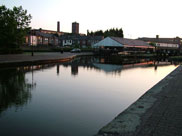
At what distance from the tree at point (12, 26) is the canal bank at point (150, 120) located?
31748 millimetres

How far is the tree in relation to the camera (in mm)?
34875

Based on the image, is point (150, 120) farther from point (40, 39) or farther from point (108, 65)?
point (40, 39)

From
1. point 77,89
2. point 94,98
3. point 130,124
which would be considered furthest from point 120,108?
point 77,89

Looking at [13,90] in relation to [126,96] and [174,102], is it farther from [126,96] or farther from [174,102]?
[174,102]

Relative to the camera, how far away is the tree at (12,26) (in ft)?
114

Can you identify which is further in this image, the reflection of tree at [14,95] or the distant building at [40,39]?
the distant building at [40,39]

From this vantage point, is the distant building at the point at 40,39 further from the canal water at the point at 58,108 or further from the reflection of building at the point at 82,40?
the canal water at the point at 58,108

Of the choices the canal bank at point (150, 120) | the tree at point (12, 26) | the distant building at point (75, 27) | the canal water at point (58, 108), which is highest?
the distant building at point (75, 27)

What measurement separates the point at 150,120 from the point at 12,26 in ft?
111

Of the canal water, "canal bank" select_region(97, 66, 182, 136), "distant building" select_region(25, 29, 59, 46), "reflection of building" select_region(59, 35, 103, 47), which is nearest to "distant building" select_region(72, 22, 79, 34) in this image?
"reflection of building" select_region(59, 35, 103, 47)

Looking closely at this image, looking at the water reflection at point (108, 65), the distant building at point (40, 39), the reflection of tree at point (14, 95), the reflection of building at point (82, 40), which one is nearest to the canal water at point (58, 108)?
the reflection of tree at point (14, 95)

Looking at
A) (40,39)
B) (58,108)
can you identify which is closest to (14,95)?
(58,108)

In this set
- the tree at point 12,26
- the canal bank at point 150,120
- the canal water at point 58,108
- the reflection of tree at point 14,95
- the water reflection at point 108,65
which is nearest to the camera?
the canal bank at point 150,120

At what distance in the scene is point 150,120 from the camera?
5781 mm
